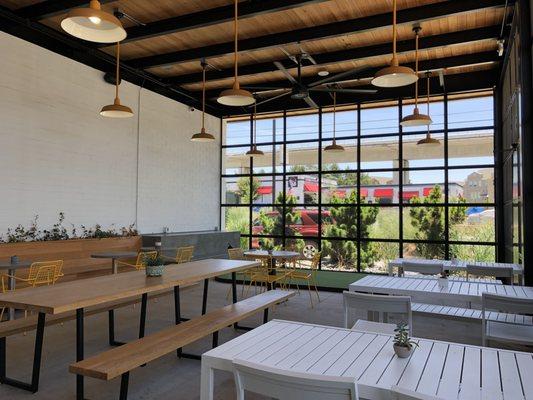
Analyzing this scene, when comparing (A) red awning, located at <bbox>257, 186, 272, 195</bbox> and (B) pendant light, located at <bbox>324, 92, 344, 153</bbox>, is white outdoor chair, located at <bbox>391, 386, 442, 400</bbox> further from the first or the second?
(A) red awning, located at <bbox>257, 186, 272, 195</bbox>

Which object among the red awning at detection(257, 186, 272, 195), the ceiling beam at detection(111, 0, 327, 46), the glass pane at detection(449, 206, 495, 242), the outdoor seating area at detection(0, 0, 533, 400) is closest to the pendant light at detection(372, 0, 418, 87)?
the outdoor seating area at detection(0, 0, 533, 400)

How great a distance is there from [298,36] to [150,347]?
554 cm

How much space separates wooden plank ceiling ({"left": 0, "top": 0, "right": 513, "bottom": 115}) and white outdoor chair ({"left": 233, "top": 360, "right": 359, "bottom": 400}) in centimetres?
533

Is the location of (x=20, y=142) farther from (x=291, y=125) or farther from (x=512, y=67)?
(x=512, y=67)

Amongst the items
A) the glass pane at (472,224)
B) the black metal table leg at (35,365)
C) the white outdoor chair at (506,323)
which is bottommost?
the black metal table leg at (35,365)

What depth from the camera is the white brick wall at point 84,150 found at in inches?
247

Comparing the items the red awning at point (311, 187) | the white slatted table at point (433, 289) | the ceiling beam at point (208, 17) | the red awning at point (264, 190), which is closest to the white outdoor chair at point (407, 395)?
the white slatted table at point (433, 289)

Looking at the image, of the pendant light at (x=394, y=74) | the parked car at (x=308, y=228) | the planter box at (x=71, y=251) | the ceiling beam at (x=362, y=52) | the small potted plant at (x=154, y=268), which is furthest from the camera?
the parked car at (x=308, y=228)

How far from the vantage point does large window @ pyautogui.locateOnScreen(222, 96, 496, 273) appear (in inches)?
351

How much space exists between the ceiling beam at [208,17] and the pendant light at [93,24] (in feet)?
10.1

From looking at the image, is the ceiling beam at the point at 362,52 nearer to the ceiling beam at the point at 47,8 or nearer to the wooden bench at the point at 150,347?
the ceiling beam at the point at 47,8

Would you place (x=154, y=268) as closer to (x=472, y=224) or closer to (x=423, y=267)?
(x=423, y=267)

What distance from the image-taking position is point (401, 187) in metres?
9.47

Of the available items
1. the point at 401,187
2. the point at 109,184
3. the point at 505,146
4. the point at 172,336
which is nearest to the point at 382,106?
the point at 401,187
